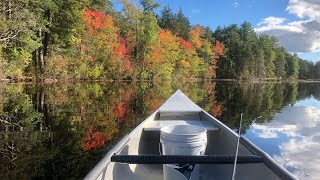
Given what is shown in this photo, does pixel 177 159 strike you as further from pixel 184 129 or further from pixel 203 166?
pixel 203 166

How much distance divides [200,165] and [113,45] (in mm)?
35680

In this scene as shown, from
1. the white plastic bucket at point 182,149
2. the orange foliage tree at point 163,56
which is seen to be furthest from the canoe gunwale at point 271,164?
the orange foliage tree at point 163,56

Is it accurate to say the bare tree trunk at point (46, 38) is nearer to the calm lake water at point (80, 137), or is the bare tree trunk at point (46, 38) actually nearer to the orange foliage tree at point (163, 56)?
the orange foliage tree at point (163, 56)

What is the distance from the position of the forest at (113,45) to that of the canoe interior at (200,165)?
19.4 m

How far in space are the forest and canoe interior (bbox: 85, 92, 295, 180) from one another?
19.4 metres

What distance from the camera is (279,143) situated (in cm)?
856

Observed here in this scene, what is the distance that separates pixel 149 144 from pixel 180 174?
1850 mm

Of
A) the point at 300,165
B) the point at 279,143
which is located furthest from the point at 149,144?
the point at 279,143

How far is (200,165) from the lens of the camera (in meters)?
4.52

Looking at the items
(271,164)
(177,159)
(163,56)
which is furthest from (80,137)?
(163,56)

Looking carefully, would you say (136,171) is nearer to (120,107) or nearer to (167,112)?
(167,112)

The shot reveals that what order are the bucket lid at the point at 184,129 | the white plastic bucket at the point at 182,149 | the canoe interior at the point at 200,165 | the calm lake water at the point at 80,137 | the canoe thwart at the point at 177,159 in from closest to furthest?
the canoe interior at the point at 200,165 < the canoe thwart at the point at 177,159 < the white plastic bucket at the point at 182,149 < the bucket lid at the point at 184,129 < the calm lake water at the point at 80,137

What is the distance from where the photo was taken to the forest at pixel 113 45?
25.9 metres

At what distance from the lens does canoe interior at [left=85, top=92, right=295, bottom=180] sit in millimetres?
2988
